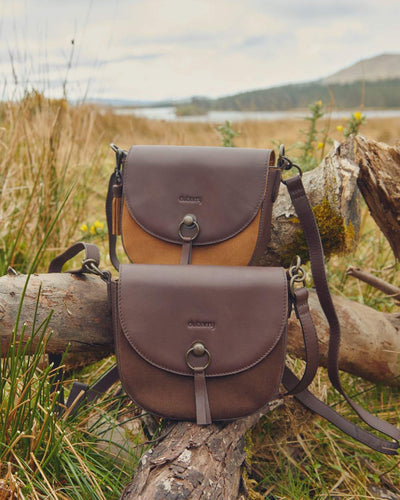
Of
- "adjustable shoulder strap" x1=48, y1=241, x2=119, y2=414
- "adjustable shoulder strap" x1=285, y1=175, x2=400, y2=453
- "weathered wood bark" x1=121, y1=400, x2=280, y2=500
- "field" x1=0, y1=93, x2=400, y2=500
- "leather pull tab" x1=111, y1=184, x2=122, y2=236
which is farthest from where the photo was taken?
"leather pull tab" x1=111, y1=184, x2=122, y2=236

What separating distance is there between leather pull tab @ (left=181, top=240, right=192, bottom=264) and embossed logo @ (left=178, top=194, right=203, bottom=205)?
16 cm

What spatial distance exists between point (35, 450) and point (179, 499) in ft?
1.61

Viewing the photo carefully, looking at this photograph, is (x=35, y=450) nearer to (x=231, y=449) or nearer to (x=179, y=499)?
(x=179, y=499)

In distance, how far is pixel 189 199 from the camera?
193 centimetres

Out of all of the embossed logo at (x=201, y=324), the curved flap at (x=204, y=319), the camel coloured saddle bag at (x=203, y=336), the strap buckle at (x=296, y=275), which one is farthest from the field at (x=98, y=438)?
the strap buckle at (x=296, y=275)

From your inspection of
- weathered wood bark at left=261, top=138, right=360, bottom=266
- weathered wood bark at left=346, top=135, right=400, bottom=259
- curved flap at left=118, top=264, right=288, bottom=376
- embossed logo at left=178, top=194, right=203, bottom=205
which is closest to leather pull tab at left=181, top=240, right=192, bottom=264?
embossed logo at left=178, top=194, right=203, bottom=205

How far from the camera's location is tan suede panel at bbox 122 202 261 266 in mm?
1909

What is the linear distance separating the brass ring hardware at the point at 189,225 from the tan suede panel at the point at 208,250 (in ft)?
0.18

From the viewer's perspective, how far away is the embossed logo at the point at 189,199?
192 centimetres

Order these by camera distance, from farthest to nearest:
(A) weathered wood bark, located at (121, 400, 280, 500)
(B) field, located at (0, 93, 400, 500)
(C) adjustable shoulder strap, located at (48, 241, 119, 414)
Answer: (C) adjustable shoulder strap, located at (48, 241, 119, 414)
(B) field, located at (0, 93, 400, 500)
(A) weathered wood bark, located at (121, 400, 280, 500)

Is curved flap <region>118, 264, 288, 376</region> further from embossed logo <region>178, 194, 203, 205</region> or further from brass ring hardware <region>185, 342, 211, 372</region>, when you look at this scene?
embossed logo <region>178, 194, 203, 205</region>

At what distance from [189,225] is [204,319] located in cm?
48

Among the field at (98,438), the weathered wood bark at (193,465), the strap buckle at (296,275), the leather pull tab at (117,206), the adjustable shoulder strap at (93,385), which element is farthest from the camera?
the leather pull tab at (117,206)

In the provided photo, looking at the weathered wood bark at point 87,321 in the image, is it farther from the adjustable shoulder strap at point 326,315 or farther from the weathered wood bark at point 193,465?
the weathered wood bark at point 193,465
